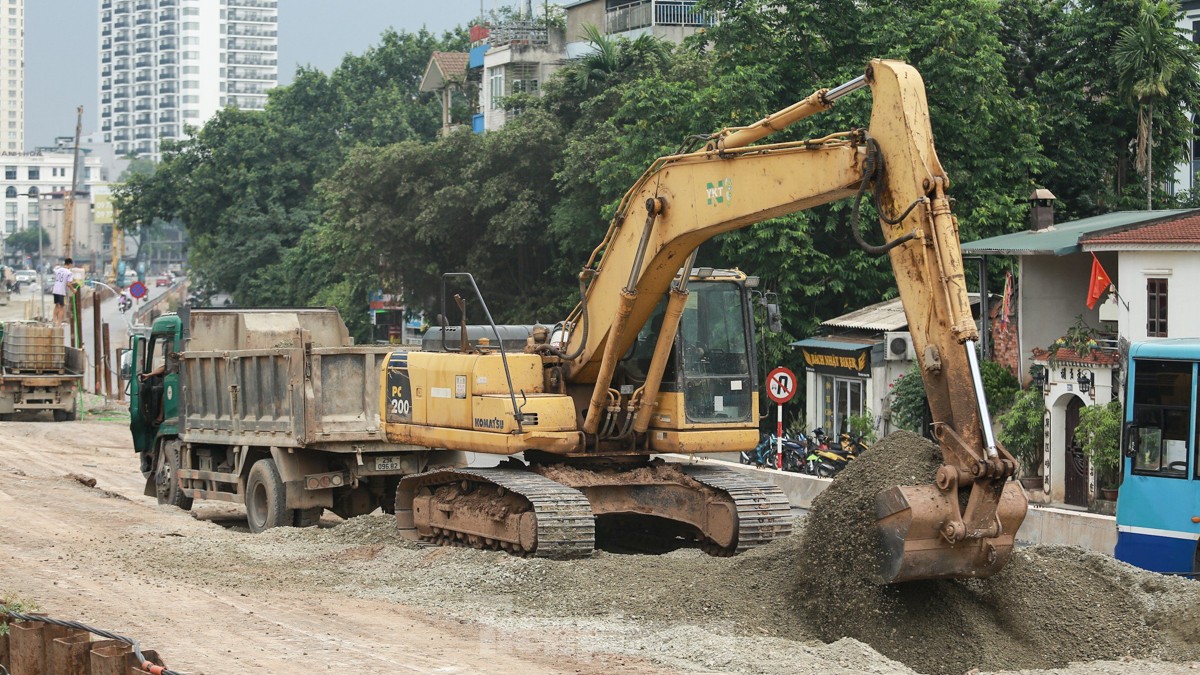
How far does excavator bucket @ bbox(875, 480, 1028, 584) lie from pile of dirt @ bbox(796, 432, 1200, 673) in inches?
13.9

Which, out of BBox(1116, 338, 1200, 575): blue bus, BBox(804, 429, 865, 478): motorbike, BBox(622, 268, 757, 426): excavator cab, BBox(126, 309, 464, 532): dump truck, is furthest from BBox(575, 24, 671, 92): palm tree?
BBox(622, 268, 757, 426): excavator cab

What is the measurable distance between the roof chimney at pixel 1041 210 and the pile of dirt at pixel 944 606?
66.3ft

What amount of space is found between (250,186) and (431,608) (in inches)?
2449

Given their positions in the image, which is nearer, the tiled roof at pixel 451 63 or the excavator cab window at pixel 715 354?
the excavator cab window at pixel 715 354

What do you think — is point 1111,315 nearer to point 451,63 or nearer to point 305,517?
point 305,517

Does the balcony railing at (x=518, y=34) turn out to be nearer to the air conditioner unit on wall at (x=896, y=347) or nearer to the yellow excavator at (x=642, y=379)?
the air conditioner unit on wall at (x=896, y=347)

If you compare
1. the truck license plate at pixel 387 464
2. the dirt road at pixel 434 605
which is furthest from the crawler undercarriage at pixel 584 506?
the truck license plate at pixel 387 464

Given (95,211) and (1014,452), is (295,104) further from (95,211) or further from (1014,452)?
(95,211)

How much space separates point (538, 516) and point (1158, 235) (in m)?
17.3

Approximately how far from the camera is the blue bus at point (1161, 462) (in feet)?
51.2

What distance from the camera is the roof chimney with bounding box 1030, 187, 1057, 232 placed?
31453mm

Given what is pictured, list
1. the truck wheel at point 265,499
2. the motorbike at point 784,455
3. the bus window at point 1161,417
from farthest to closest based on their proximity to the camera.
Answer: the motorbike at point 784,455 < the truck wheel at point 265,499 < the bus window at point 1161,417

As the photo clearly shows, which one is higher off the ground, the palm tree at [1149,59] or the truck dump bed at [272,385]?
the palm tree at [1149,59]

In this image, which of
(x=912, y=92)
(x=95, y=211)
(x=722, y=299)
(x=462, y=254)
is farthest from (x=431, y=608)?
(x=95, y=211)
